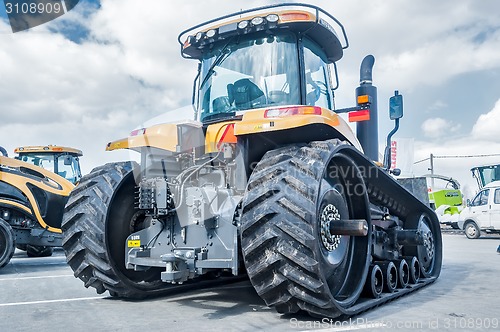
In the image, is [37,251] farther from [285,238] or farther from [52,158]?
[285,238]

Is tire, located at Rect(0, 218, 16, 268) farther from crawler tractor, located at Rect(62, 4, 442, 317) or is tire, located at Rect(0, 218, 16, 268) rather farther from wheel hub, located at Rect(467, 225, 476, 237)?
wheel hub, located at Rect(467, 225, 476, 237)

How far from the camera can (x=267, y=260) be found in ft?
12.9

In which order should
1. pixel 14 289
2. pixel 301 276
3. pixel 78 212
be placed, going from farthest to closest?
pixel 14 289 → pixel 78 212 → pixel 301 276

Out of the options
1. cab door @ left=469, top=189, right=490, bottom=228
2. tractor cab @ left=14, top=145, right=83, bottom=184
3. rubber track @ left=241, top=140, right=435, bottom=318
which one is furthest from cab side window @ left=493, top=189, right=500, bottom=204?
rubber track @ left=241, top=140, right=435, bottom=318

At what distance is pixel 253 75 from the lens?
520cm

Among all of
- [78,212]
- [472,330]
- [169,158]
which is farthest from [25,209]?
[472,330]

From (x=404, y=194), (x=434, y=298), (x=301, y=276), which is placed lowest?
(x=434, y=298)

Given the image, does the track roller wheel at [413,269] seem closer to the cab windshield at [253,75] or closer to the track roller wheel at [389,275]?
the track roller wheel at [389,275]

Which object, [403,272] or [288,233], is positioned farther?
[403,272]

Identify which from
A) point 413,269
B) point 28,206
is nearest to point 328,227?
point 413,269

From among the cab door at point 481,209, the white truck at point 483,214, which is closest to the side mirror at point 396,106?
the white truck at point 483,214

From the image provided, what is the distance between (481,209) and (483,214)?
206 millimetres

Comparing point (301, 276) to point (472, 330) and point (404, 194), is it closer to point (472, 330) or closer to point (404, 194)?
point (472, 330)

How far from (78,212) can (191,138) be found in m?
1.45
